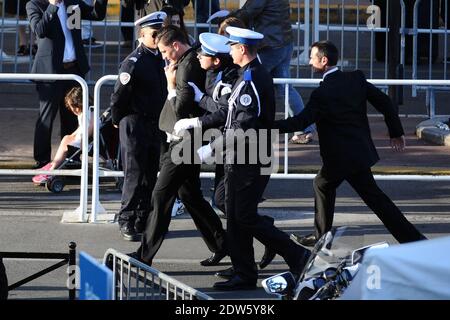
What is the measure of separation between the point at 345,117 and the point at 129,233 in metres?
2.04

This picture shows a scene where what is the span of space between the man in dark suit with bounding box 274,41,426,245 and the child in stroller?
253cm

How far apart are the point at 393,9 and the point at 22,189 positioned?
4.89 m

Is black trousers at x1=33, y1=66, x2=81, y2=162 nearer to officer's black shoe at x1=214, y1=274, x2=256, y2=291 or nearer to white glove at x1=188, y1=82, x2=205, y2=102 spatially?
white glove at x1=188, y1=82, x2=205, y2=102

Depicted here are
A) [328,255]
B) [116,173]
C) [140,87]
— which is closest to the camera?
[328,255]

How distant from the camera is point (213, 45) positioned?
875 cm

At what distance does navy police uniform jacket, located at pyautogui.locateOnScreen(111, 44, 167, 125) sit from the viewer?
9.63m

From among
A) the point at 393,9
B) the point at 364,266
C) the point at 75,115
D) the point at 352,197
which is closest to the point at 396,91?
the point at 393,9

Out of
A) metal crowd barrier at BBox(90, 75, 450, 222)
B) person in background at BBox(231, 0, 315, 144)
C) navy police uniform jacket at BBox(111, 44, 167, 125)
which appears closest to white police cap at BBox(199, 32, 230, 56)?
navy police uniform jacket at BBox(111, 44, 167, 125)

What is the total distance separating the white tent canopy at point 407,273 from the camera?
14.8 feet

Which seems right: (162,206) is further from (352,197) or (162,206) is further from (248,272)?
(352,197)

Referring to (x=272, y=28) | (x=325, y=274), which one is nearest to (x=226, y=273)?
(x=325, y=274)

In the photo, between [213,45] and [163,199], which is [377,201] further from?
[213,45]

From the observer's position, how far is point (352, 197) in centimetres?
1162
